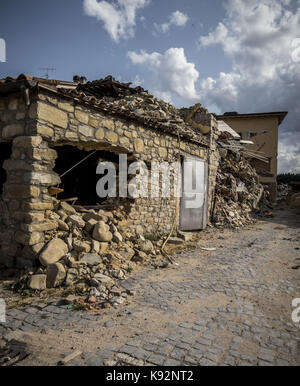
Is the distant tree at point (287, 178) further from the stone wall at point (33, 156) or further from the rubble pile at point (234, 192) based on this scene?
the stone wall at point (33, 156)

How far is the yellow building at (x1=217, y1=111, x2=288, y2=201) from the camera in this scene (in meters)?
19.6

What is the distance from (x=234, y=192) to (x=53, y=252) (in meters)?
8.92

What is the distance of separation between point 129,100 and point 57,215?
6551 millimetres

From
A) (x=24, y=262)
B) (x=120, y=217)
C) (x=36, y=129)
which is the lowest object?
(x=24, y=262)

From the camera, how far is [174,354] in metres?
2.41

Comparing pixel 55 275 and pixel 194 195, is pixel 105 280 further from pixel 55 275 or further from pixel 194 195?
pixel 194 195

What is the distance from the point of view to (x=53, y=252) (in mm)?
4094

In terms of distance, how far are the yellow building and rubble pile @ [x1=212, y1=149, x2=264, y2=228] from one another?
7255 millimetres

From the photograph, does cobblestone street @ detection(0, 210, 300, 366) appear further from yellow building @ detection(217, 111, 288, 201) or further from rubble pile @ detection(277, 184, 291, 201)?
rubble pile @ detection(277, 184, 291, 201)

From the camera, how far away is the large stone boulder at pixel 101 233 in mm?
4898

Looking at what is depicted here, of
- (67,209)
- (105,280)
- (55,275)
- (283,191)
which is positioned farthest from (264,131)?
(55,275)

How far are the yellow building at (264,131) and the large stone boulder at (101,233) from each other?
17.6 m
